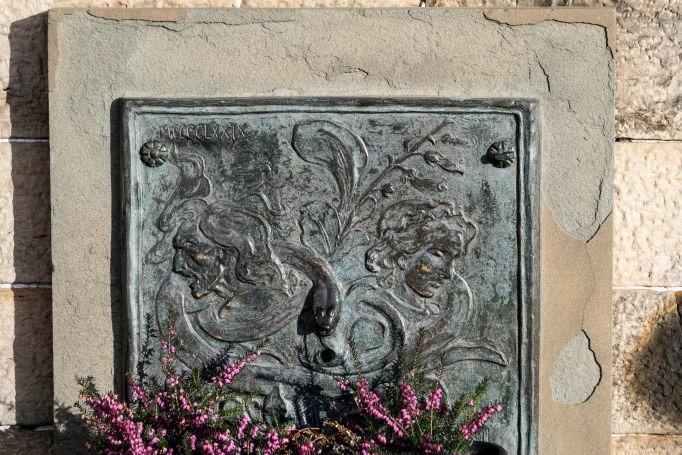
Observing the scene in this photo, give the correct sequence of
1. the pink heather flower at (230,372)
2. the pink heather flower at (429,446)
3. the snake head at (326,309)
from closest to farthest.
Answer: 1. the pink heather flower at (429,446)
2. the pink heather flower at (230,372)
3. the snake head at (326,309)

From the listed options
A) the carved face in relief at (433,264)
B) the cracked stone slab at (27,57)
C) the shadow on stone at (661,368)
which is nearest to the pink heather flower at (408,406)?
the carved face in relief at (433,264)

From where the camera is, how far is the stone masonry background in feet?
8.11

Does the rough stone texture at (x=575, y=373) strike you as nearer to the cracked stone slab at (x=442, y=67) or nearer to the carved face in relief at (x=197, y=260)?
the cracked stone slab at (x=442, y=67)

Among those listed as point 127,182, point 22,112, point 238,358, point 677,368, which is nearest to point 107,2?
point 22,112

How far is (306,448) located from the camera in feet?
7.06

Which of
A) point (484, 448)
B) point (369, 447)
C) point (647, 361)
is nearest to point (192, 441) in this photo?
point (369, 447)

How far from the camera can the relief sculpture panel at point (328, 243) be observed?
2.36m

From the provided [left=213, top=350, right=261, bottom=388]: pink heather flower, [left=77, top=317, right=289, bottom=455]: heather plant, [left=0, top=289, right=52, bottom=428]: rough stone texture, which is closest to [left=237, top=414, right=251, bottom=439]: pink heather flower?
[left=77, top=317, right=289, bottom=455]: heather plant

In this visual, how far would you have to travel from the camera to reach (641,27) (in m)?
2.47

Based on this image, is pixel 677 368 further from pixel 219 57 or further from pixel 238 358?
pixel 219 57

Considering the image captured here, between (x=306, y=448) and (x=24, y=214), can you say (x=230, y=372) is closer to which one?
(x=306, y=448)

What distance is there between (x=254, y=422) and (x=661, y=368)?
1367mm

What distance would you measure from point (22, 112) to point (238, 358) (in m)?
1.11

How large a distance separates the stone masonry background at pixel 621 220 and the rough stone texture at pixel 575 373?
16cm
